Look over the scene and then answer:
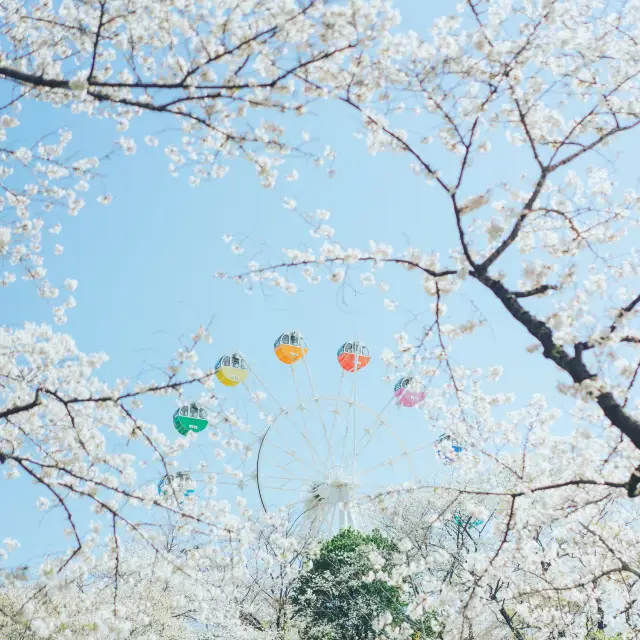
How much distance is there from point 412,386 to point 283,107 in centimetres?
211

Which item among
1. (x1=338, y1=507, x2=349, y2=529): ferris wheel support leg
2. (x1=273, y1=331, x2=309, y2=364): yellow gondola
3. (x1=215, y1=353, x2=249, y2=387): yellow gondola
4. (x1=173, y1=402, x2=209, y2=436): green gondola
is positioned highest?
(x1=273, y1=331, x2=309, y2=364): yellow gondola

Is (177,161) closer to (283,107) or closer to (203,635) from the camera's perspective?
(283,107)

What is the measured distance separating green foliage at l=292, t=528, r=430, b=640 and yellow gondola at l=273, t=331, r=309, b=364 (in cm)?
Answer: 660

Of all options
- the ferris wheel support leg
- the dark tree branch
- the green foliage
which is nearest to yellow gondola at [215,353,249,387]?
the ferris wheel support leg

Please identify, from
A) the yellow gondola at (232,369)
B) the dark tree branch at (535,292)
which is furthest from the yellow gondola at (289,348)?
the dark tree branch at (535,292)

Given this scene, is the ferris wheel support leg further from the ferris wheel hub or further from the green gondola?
the green gondola

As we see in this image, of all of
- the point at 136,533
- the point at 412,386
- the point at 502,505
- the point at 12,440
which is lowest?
the point at 502,505

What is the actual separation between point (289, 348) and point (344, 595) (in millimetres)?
8155

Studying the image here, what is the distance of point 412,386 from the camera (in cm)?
430

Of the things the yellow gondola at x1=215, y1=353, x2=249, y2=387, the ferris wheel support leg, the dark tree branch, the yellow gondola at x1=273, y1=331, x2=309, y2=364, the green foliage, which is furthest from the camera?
the yellow gondola at x1=273, y1=331, x2=309, y2=364

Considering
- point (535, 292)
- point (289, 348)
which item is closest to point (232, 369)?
point (289, 348)

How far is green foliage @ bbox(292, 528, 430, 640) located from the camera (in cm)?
1191

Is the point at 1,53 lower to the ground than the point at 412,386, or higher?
higher

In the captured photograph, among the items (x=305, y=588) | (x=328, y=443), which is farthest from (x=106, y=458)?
(x=328, y=443)
